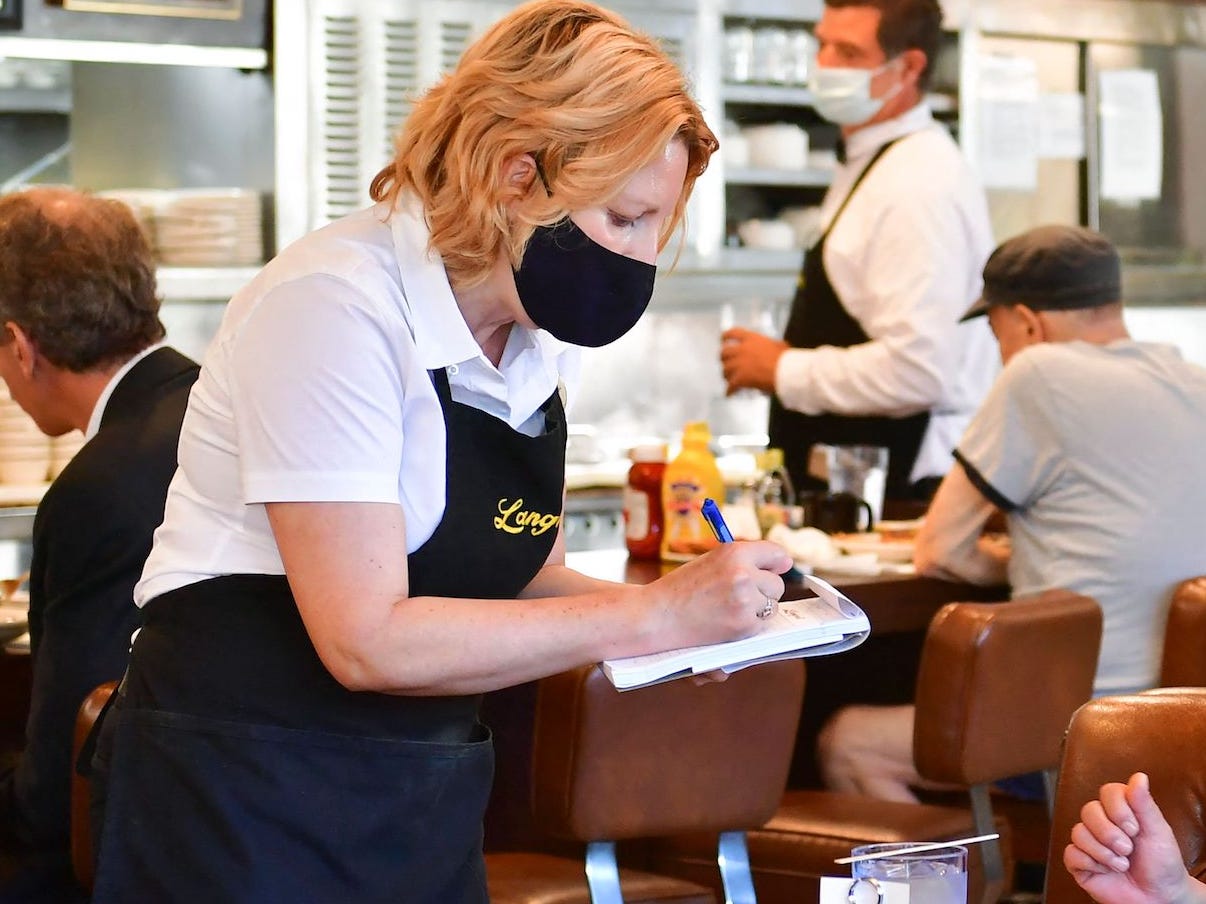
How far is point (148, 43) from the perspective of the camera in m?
4.66

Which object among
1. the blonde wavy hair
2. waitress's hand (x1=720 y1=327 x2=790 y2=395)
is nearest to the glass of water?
the blonde wavy hair

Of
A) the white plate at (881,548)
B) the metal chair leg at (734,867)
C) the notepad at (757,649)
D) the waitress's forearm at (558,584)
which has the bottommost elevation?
the metal chair leg at (734,867)

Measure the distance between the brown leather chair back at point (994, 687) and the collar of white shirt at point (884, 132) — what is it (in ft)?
6.58

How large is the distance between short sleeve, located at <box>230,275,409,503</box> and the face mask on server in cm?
322

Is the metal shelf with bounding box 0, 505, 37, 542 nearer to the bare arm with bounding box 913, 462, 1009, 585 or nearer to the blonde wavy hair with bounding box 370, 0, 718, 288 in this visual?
the bare arm with bounding box 913, 462, 1009, 585

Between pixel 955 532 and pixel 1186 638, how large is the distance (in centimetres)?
44

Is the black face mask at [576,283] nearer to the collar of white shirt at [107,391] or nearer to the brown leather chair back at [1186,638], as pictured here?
the collar of white shirt at [107,391]

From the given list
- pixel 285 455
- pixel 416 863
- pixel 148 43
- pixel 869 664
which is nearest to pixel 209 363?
pixel 285 455

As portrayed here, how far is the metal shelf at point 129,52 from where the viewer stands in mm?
4617

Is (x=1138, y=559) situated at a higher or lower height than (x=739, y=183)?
lower

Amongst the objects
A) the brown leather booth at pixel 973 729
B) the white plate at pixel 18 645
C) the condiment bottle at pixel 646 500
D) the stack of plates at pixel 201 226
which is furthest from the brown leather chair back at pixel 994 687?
the stack of plates at pixel 201 226

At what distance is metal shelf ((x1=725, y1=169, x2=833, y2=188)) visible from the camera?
17.7ft

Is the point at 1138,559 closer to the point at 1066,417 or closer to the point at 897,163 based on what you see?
the point at 1066,417

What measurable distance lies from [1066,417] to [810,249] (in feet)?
4.73
